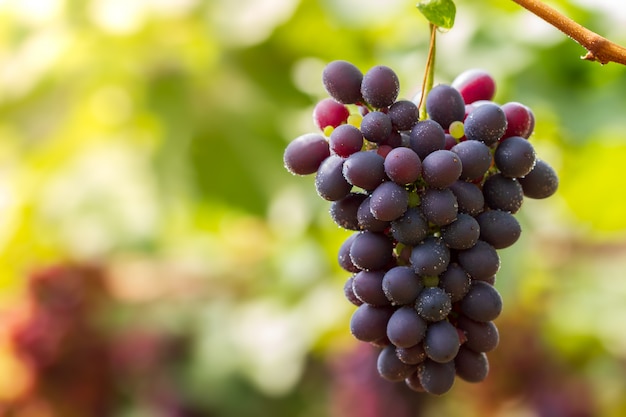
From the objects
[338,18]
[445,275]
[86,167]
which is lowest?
[86,167]

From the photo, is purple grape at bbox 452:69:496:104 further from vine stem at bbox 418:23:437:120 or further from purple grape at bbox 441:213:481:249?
purple grape at bbox 441:213:481:249

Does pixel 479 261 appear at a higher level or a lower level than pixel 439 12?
lower

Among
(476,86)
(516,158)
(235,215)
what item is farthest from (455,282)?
(235,215)

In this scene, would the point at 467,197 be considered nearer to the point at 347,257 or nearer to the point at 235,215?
the point at 347,257

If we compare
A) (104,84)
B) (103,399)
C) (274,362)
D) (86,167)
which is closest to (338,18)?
(104,84)

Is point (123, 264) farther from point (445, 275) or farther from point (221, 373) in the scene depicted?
point (445, 275)

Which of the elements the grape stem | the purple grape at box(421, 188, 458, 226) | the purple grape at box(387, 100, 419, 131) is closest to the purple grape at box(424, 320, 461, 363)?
the purple grape at box(421, 188, 458, 226)

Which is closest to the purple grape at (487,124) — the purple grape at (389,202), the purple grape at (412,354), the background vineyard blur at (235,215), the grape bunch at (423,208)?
the grape bunch at (423,208)
